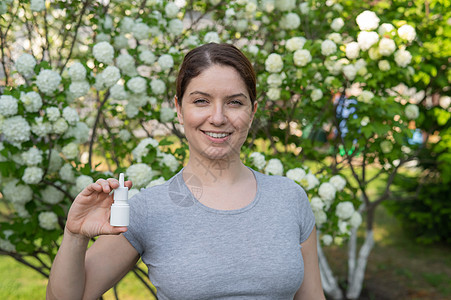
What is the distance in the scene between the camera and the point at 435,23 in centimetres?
397

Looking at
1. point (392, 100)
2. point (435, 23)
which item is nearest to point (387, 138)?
point (392, 100)

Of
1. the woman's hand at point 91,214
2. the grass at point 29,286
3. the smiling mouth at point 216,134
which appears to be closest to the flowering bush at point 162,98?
the smiling mouth at point 216,134

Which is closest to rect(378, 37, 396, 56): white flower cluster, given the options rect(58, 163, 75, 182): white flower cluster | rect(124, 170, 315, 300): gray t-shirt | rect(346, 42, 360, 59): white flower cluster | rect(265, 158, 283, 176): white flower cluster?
rect(346, 42, 360, 59): white flower cluster

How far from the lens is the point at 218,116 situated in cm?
140

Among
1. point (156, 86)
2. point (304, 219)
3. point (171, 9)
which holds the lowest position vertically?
point (304, 219)

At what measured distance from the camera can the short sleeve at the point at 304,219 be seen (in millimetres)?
1575

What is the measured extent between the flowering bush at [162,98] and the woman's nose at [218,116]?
1060mm

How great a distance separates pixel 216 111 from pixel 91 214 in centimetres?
51

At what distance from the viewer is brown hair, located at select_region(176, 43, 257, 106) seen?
1.42m

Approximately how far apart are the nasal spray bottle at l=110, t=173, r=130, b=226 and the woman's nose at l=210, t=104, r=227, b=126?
0.38 m

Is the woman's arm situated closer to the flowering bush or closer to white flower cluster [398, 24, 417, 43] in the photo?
the flowering bush

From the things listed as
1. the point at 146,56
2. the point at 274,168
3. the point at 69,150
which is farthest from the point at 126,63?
the point at 274,168

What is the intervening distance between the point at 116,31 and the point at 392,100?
6.70ft

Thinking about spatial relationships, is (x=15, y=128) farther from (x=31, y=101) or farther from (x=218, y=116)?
(x=218, y=116)
